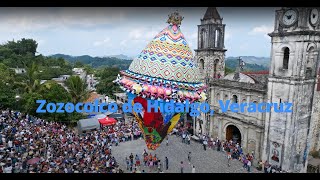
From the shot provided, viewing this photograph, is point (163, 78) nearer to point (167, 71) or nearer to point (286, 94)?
point (167, 71)

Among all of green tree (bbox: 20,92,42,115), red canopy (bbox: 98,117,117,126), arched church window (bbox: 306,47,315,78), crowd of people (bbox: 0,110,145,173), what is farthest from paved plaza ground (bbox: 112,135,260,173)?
green tree (bbox: 20,92,42,115)

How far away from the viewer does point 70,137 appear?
16.7 m

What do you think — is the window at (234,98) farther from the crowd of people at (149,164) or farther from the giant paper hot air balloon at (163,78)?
the giant paper hot air balloon at (163,78)

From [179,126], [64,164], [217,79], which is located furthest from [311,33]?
[64,164]

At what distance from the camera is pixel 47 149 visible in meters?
14.4

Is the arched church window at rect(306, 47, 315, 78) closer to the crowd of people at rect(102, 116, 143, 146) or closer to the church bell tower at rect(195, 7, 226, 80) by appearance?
the church bell tower at rect(195, 7, 226, 80)

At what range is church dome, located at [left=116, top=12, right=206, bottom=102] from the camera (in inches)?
319

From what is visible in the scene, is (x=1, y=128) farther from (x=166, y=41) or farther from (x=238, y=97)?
(x=238, y=97)

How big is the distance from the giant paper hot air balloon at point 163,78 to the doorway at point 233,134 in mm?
12815

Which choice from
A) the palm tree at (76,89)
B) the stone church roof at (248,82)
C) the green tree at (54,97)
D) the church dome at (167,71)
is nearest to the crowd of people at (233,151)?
the stone church roof at (248,82)

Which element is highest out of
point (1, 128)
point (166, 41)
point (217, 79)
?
point (166, 41)

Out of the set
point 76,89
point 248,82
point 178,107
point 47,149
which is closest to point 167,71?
point 178,107

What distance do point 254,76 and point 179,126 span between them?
7699mm

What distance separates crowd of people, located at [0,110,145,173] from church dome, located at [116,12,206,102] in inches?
244
